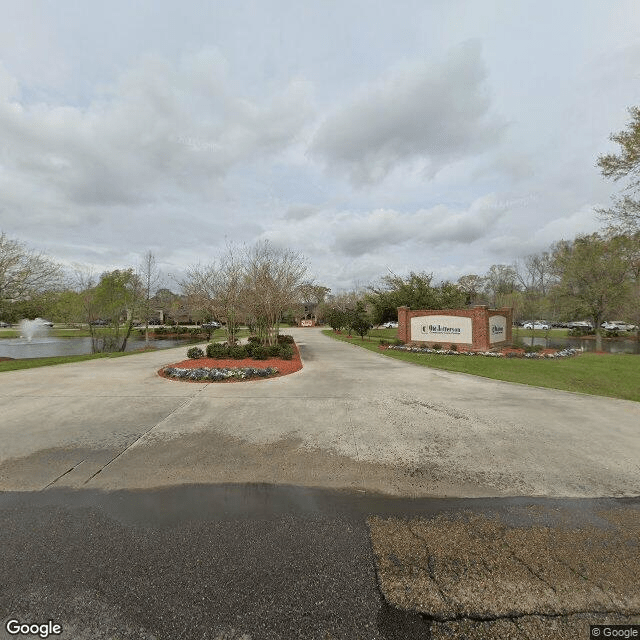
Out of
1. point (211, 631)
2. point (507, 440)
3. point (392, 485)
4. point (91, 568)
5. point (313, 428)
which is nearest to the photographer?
point (211, 631)

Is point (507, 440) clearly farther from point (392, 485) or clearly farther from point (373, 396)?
point (373, 396)

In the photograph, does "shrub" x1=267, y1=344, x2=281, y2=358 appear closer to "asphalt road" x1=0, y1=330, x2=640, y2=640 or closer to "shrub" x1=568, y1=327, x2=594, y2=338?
"asphalt road" x1=0, y1=330, x2=640, y2=640

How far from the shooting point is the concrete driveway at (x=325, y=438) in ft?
13.7

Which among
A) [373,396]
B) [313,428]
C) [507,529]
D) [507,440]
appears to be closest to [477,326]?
[373,396]

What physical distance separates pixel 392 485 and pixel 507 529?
1.36 m

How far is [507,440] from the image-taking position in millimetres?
5500

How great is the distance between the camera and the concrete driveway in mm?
4176

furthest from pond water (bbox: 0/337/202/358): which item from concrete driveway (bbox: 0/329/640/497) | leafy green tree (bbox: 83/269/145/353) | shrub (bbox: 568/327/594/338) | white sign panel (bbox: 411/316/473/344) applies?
shrub (bbox: 568/327/594/338)

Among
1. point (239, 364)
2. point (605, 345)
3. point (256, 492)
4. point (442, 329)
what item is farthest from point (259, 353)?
point (605, 345)

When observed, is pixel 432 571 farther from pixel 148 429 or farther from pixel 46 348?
pixel 46 348

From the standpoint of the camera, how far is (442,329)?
2081cm

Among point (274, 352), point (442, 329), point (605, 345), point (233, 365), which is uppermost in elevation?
point (442, 329)

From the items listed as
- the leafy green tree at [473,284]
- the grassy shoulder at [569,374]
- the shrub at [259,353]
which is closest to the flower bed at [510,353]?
the grassy shoulder at [569,374]

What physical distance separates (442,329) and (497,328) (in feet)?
13.1
